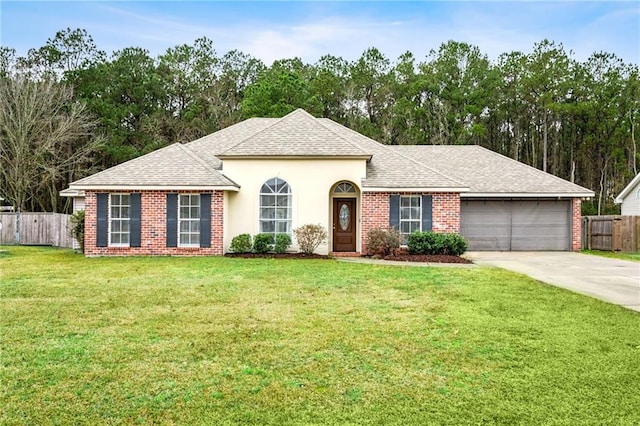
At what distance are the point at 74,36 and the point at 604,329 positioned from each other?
129 feet

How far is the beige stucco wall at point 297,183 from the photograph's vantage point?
17.5 m

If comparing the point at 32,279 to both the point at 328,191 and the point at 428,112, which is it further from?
the point at 428,112

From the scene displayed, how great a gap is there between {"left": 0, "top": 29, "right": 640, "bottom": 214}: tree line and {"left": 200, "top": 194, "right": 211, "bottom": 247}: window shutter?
1641cm

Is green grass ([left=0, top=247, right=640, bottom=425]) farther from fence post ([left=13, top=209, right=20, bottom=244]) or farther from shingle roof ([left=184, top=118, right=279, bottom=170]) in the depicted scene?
fence post ([left=13, top=209, right=20, bottom=244])

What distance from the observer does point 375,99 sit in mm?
40000

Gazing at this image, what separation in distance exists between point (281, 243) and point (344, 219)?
2.79m

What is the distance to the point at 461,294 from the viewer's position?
9.46m

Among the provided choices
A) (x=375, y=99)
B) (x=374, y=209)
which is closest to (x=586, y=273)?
(x=374, y=209)

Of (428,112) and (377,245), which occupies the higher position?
(428,112)

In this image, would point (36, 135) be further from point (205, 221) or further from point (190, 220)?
point (205, 221)

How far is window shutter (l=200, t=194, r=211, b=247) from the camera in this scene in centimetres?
1675

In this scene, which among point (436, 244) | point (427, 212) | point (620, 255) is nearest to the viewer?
point (436, 244)

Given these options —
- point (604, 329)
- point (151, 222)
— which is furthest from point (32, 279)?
point (604, 329)

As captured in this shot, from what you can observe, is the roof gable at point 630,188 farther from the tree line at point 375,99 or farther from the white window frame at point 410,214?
the white window frame at point 410,214
